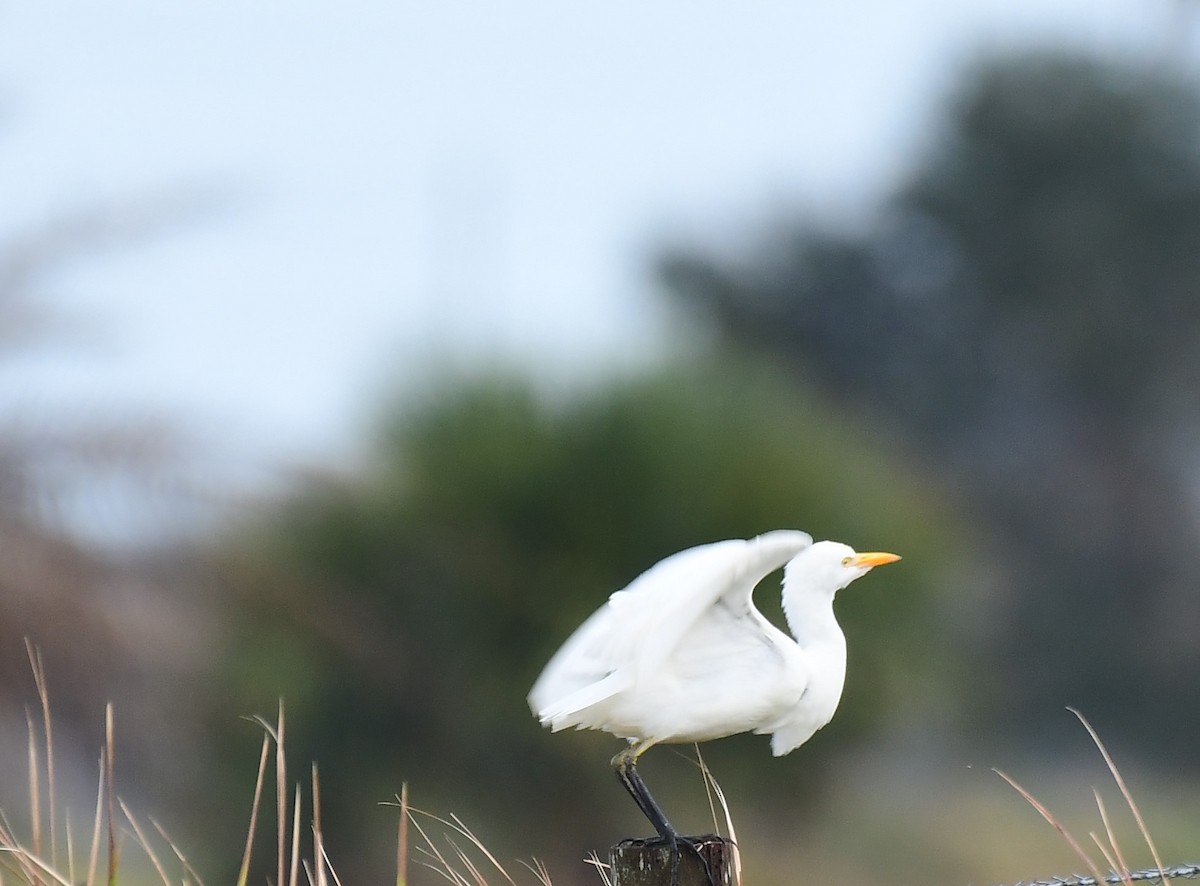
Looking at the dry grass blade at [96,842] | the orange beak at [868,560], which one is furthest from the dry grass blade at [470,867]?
the orange beak at [868,560]

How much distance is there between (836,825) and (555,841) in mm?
2785

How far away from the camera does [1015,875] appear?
566 inches

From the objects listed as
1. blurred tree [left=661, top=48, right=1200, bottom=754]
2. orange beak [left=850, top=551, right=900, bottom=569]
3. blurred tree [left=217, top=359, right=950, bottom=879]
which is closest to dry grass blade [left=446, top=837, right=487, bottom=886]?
orange beak [left=850, top=551, right=900, bottom=569]

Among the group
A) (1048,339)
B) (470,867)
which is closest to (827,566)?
(470,867)

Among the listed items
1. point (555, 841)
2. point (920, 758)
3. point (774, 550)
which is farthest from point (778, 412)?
point (920, 758)

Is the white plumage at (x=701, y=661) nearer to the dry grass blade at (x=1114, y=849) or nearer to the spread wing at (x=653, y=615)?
the spread wing at (x=653, y=615)

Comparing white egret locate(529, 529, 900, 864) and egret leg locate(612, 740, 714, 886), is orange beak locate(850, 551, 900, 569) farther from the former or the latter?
egret leg locate(612, 740, 714, 886)

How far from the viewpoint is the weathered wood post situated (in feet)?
10.1

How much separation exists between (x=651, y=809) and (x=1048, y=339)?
27.2 metres

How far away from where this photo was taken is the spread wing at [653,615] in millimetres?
2896

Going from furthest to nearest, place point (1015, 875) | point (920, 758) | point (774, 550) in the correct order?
point (920, 758)
point (1015, 875)
point (774, 550)

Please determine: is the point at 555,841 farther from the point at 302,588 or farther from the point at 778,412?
the point at 778,412

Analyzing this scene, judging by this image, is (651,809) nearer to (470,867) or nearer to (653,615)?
(470,867)

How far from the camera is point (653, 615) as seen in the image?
9.74 feet
